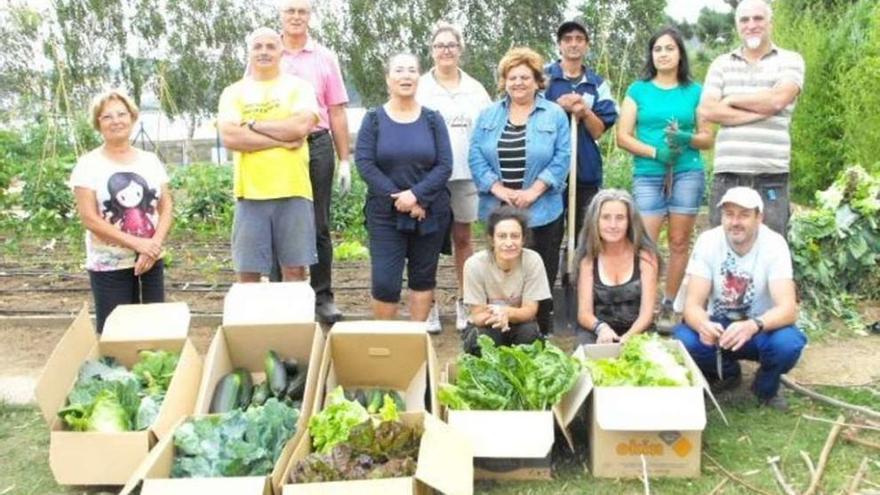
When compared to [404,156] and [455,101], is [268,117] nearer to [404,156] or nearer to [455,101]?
[404,156]

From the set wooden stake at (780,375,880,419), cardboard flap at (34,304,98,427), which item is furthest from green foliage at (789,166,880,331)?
cardboard flap at (34,304,98,427)

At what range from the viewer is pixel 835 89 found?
11.0 m

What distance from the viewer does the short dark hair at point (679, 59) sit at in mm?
5086

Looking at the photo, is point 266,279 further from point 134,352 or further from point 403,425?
point 403,425

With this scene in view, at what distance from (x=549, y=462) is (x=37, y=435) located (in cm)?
251

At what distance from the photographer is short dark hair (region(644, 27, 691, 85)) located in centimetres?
509

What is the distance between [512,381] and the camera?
12.4 ft

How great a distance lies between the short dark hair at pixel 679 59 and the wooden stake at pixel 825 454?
214cm

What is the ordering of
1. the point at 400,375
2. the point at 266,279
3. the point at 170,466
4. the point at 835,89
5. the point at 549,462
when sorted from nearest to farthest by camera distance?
the point at 170,466 < the point at 549,462 < the point at 400,375 < the point at 266,279 < the point at 835,89

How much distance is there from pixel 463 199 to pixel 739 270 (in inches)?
70.2

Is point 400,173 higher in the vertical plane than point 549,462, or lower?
higher

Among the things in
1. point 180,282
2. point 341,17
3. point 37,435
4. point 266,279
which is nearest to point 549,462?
point 37,435

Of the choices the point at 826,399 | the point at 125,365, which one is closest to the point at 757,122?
the point at 826,399

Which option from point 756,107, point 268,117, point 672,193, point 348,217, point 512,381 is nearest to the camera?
point 512,381
